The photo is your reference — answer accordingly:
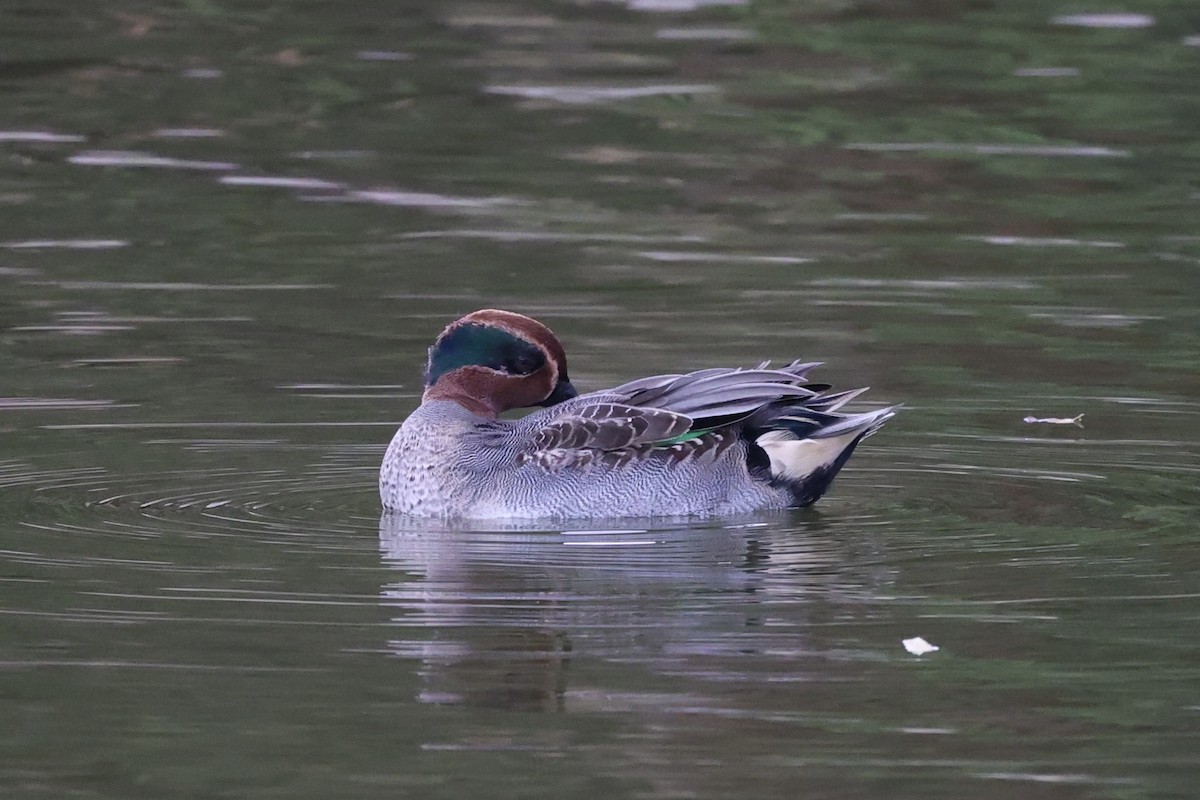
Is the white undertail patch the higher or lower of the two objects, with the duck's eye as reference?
lower

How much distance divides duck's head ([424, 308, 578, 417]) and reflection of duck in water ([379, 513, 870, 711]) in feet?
2.28

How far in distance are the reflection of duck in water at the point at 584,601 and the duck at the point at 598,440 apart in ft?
0.47

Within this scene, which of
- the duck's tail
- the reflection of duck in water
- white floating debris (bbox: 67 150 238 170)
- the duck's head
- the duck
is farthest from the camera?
white floating debris (bbox: 67 150 238 170)

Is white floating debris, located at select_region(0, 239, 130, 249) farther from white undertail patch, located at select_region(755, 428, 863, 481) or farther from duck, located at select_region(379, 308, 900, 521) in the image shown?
white undertail patch, located at select_region(755, 428, 863, 481)

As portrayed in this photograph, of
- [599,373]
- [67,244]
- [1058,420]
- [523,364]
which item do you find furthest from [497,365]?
[67,244]

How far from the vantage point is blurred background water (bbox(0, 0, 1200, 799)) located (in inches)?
273

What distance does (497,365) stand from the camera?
33.5 feet

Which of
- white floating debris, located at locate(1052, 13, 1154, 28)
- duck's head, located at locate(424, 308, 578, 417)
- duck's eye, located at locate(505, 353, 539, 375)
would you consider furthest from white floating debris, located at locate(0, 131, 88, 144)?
duck's eye, located at locate(505, 353, 539, 375)

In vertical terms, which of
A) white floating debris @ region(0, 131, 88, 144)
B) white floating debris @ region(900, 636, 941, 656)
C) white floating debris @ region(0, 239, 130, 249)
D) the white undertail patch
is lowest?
white floating debris @ region(0, 239, 130, 249)

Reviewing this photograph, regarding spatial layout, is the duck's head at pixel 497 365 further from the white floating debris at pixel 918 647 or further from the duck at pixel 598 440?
the white floating debris at pixel 918 647

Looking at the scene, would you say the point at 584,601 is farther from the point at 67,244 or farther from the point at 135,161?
the point at 135,161

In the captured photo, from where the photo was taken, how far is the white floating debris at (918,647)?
7.66 metres

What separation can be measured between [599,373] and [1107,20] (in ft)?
37.2

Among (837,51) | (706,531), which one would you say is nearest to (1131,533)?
(706,531)
